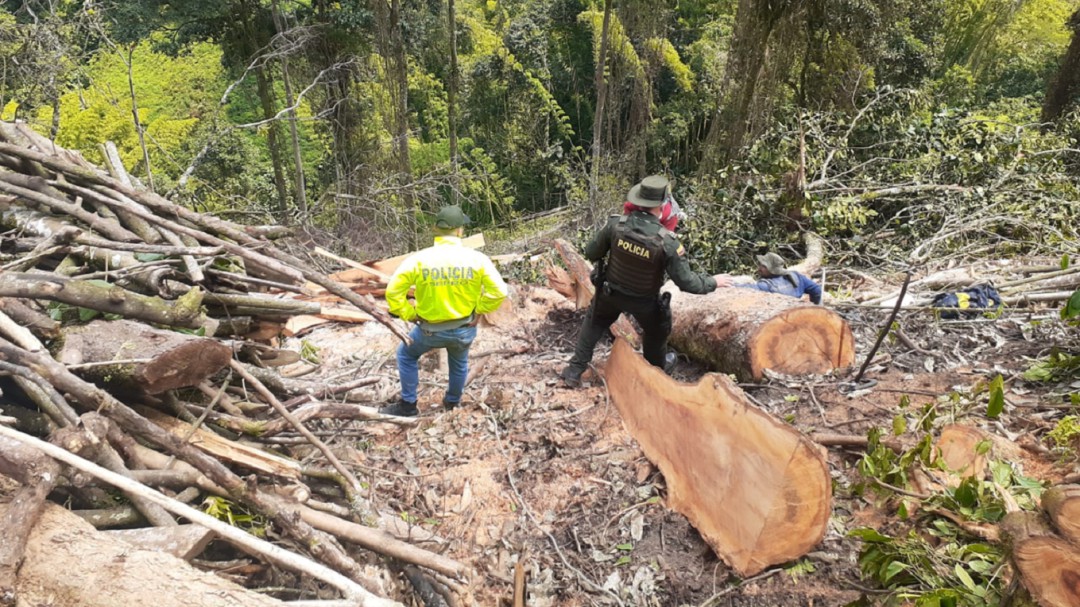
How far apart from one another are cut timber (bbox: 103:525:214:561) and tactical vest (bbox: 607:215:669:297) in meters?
2.65

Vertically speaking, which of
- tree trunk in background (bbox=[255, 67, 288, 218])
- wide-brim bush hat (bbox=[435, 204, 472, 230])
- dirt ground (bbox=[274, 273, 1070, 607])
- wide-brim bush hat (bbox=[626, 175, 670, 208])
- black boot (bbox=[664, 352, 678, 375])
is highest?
wide-brim bush hat (bbox=[626, 175, 670, 208])

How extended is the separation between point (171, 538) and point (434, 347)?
1876mm

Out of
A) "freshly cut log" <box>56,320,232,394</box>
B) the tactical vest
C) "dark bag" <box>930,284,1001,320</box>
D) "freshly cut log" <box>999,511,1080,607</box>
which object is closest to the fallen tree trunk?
"freshly cut log" <box>56,320,232,394</box>

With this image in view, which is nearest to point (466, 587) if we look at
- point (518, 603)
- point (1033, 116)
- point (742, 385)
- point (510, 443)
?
point (518, 603)

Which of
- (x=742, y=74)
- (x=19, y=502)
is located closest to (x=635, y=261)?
(x=19, y=502)

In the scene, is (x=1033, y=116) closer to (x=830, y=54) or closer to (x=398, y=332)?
(x=830, y=54)

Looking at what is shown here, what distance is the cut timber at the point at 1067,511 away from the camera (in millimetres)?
1540

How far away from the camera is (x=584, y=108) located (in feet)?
67.9

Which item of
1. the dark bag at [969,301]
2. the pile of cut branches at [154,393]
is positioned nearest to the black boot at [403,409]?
the pile of cut branches at [154,393]

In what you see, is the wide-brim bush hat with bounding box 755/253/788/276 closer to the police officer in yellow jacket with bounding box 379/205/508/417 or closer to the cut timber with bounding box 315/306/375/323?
the police officer in yellow jacket with bounding box 379/205/508/417

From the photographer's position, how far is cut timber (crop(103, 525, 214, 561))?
208cm

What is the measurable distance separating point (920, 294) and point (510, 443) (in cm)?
352

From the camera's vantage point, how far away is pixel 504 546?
9.62 feet

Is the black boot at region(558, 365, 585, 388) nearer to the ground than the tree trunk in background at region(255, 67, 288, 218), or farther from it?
farther from it
